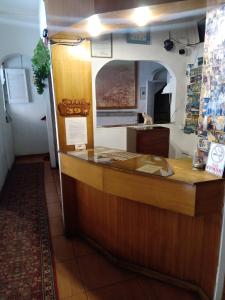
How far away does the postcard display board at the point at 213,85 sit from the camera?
4.33 feet

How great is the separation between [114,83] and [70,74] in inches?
118

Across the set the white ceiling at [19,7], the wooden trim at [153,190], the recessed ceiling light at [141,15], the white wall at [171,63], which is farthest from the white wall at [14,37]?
the recessed ceiling light at [141,15]

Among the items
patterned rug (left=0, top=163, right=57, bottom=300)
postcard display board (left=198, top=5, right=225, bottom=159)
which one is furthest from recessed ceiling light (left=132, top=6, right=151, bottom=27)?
patterned rug (left=0, top=163, right=57, bottom=300)

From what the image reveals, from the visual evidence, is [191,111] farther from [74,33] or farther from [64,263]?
[64,263]

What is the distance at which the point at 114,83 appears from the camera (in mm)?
4891

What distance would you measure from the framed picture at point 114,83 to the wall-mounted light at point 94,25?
2.98 meters

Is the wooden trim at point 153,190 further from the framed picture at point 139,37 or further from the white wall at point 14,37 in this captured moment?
the white wall at point 14,37

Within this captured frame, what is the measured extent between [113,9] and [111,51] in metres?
1.44

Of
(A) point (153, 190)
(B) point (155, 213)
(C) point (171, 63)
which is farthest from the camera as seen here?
(C) point (171, 63)

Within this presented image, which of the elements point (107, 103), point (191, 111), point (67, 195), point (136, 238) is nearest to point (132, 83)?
point (107, 103)

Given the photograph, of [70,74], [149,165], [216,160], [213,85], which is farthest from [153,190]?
[70,74]

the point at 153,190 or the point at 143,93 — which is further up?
the point at 143,93

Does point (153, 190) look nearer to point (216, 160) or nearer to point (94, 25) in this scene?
point (216, 160)

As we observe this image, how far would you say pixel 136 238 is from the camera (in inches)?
69.9
